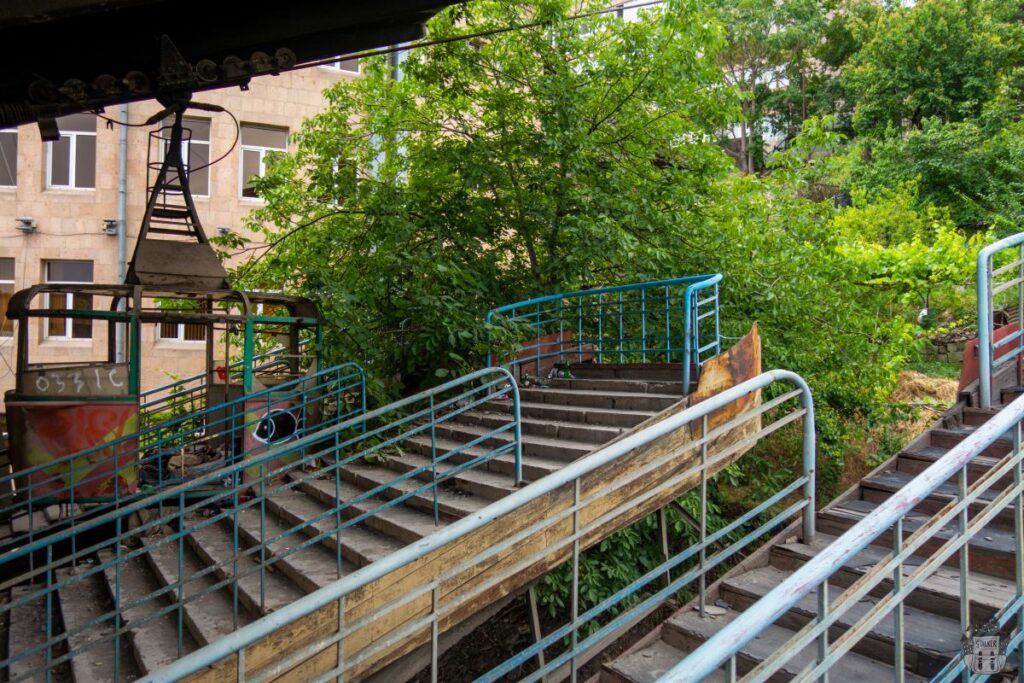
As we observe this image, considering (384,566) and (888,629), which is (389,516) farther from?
(888,629)

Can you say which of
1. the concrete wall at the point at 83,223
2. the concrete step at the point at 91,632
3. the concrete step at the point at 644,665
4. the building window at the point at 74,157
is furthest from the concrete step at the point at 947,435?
the building window at the point at 74,157

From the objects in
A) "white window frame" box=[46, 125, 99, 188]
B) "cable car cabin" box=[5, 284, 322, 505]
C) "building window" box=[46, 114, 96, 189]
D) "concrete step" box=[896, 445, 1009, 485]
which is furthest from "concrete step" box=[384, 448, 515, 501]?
"building window" box=[46, 114, 96, 189]

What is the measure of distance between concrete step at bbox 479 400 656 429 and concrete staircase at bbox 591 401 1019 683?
1637mm

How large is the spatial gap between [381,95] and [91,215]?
933cm

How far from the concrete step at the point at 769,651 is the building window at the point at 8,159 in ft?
55.7

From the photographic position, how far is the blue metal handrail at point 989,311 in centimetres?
479

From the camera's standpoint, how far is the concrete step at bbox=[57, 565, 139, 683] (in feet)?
13.7

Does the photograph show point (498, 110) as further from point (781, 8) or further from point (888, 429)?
point (781, 8)

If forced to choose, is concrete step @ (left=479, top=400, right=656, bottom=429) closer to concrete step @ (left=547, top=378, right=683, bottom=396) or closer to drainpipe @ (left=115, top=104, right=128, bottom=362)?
concrete step @ (left=547, top=378, right=683, bottom=396)

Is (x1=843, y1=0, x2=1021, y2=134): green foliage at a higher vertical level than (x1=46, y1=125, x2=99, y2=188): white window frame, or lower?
higher

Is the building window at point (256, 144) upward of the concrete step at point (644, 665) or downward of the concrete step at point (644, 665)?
upward

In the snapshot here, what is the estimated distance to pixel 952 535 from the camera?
13.0 feet

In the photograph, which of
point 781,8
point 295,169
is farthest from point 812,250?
point 781,8

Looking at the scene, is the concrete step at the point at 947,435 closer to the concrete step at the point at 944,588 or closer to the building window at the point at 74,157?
the concrete step at the point at 944,588
